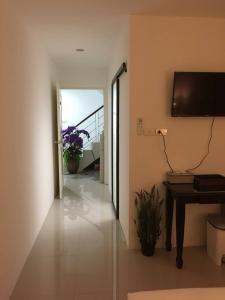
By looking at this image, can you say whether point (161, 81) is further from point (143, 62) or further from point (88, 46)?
point (88, 46)

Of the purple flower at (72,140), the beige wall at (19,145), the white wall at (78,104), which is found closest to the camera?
the beige wall at (19,145)

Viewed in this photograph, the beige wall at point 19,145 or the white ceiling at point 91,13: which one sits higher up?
the white ceiling at point 91,13

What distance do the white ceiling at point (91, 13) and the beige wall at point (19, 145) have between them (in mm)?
210

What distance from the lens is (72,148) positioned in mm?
7473

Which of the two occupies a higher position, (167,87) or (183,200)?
(167,87)

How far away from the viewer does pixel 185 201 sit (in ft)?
9.09

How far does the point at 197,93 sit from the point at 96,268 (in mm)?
1972

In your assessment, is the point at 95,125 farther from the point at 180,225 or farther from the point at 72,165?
the point at 180,225

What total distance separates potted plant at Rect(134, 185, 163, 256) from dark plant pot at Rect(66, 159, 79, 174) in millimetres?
4661

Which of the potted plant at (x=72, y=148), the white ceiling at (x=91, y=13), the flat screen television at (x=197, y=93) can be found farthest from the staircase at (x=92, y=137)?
the flat screen television at (x=197, y=93)

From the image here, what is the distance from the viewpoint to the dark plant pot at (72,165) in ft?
24.9

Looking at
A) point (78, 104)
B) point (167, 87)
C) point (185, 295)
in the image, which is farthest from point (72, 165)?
point (185, 295)

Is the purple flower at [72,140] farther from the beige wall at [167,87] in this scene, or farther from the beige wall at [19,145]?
the beige wall at [167,87]

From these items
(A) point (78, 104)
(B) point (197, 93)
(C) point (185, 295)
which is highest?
(A) point (78, 104)
